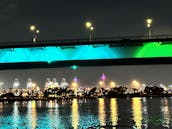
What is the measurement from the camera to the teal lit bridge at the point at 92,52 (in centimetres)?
6419

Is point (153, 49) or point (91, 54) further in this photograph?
point (91, 54)

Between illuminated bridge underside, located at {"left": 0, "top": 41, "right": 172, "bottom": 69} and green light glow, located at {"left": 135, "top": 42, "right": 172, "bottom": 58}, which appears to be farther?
illuminated bridge underside, located at {"left": 0, "top": 41, "right": 172, "bottom": 69}

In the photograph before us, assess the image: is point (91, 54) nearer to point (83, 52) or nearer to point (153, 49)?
point (83, 52)

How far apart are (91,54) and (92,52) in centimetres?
37

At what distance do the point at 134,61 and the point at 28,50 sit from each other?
50.1ft

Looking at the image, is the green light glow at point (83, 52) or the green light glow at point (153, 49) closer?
the green light glow at point (153, 49)

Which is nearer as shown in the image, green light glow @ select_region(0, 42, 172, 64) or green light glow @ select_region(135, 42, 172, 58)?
green light glow @ select_region(135, 42, 172, 58)

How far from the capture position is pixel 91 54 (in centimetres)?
6619

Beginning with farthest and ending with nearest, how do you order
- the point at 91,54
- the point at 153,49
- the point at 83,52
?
the point at 83,52, the point at 91,54, the point at 153,49

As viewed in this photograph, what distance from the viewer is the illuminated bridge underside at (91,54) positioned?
64375 millimetres

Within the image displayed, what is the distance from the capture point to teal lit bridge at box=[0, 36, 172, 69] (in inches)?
2527

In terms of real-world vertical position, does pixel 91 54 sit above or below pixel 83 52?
below

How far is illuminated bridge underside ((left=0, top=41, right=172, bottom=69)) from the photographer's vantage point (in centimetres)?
6438

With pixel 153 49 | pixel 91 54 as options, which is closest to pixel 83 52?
pixel 91 54
